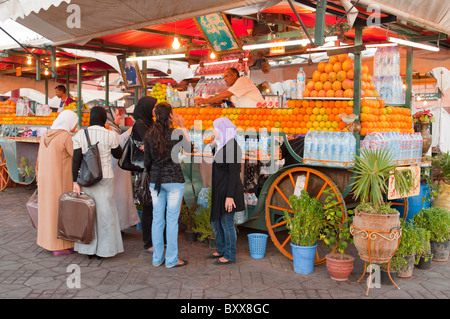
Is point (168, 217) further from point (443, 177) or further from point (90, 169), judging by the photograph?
point (443, 177)

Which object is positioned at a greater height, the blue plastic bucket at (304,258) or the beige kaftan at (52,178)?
the beige kaftan at (52,178)

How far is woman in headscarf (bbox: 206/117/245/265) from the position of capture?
5.10 metres

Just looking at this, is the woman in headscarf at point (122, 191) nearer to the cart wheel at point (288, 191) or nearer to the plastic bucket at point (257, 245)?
the plastic bucket at point (257, 245)

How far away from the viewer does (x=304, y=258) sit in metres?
4.98

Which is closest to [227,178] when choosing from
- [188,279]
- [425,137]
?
[188,279]

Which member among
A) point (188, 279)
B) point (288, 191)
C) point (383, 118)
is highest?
point (383, 118)

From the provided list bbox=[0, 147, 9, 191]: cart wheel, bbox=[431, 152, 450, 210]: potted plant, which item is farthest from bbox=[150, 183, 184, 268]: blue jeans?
bbox=[0, 147, 9, 191]: cart wheel

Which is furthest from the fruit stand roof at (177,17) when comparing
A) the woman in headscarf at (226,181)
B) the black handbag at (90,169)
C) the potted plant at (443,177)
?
the potted plant at (443,177)

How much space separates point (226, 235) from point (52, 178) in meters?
2.27

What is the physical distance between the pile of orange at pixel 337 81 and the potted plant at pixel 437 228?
161 centimetres

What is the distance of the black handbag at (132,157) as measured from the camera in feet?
18.4

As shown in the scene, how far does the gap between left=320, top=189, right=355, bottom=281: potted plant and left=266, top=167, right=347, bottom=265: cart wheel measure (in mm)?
166

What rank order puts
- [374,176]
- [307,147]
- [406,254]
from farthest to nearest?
[307,147] → [406,254] → [374,176]
